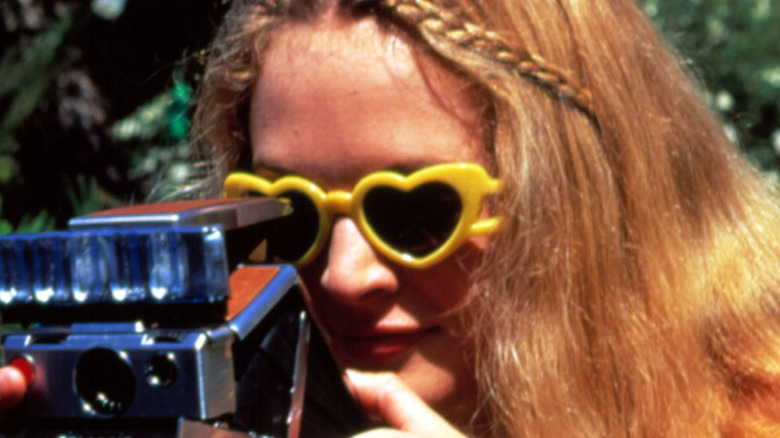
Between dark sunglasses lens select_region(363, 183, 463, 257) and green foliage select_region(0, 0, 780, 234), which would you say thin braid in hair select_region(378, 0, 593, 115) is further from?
green foliage select_region(0, 0, 780, 234)

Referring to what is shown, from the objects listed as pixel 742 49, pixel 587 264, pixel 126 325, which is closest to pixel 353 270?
pixel 587 264

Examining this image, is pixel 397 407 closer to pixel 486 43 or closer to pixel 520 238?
pixel 520 238

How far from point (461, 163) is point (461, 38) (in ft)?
0.56

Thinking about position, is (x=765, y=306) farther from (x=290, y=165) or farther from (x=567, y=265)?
(x=290, y=165)

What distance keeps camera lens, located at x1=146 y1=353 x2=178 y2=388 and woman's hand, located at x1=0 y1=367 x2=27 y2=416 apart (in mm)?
126

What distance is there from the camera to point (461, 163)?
1.18 m

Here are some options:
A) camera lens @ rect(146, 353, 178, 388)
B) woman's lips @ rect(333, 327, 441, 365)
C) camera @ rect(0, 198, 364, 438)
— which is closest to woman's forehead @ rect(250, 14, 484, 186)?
woman's lips @ rect(333, 327, 441, 365)

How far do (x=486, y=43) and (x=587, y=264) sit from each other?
1.07ft

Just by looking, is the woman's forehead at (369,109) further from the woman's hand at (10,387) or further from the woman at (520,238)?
the woman's hand at (10,387)

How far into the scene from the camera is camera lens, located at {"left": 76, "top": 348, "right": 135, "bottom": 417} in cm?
81

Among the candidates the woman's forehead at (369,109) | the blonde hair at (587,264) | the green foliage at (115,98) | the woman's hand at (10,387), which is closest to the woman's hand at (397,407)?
the blonde hair at (587,264)

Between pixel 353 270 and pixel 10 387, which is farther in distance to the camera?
pixel 353 270

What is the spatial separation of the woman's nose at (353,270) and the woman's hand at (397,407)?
114 millimetres

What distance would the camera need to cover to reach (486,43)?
1.21 meters
